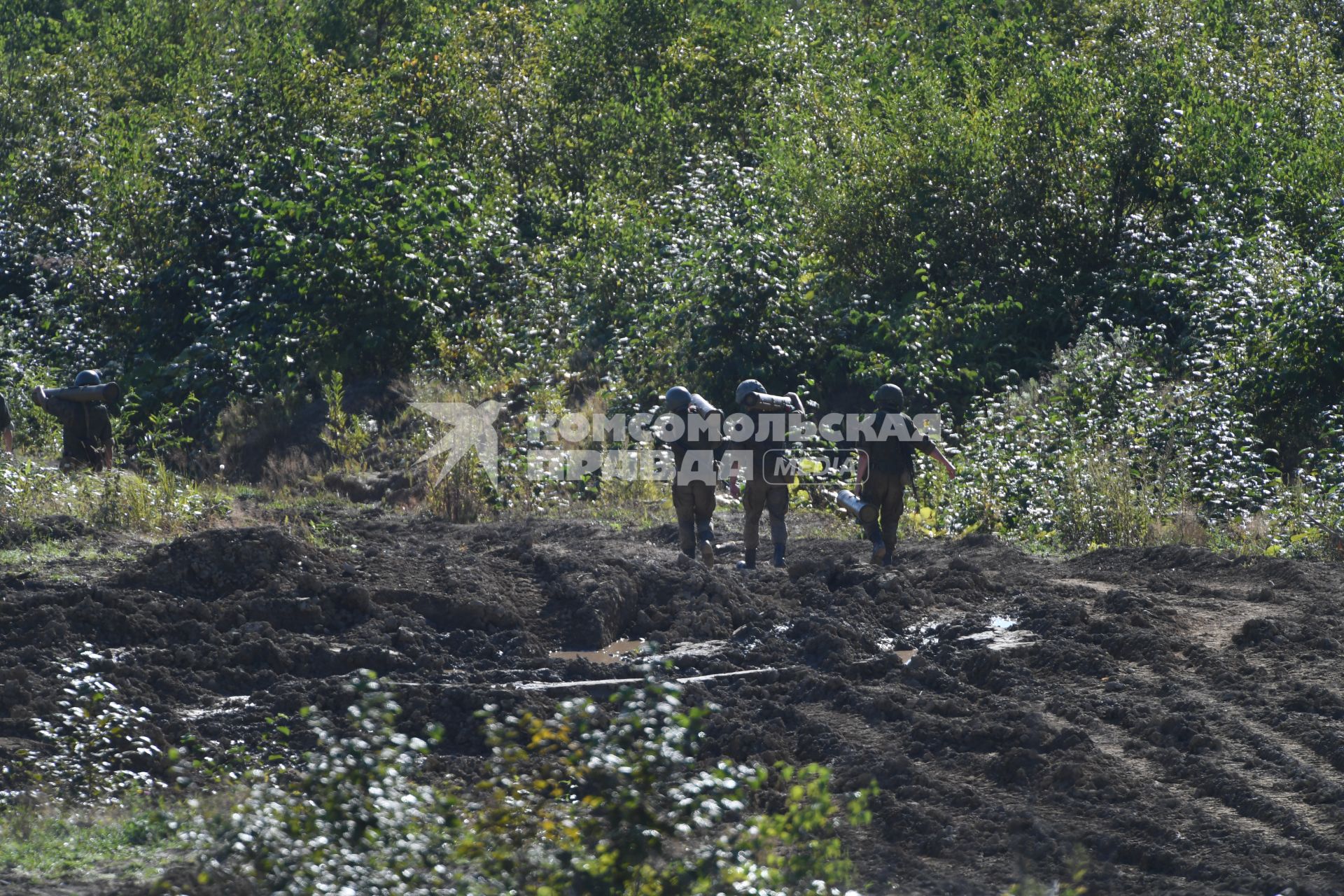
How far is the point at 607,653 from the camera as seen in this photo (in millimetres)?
10508

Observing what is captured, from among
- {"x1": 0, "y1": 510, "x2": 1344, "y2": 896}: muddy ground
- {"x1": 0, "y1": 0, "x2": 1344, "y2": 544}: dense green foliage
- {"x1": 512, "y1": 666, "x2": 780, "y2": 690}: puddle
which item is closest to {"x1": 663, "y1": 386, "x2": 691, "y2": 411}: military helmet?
{"x1": 0, "y1": 510, "x2": 1344, "y2": 896}: muddy ground

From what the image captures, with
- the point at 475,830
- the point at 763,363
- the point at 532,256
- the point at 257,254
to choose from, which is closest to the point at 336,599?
the point at 475,830

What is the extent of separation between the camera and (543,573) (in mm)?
12117

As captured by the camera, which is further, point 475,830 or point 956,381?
point 956,381

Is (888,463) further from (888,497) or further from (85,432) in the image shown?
(85,432)

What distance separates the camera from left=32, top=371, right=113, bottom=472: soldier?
50.2 feet

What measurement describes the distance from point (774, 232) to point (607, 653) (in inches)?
367

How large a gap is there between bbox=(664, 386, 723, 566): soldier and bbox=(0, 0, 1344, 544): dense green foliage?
3337 mm

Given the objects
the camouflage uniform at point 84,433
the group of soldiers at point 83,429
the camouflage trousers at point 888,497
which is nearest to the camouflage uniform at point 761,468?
the camouflage trousers at point 888,497

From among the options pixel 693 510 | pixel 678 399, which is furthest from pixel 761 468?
pixel 678 399

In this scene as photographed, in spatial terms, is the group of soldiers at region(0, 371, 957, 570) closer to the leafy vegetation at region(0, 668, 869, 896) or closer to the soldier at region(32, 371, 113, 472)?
the soldier at region(32, 371, 113, 472)

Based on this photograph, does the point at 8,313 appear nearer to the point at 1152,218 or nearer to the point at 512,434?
the point at 512,434

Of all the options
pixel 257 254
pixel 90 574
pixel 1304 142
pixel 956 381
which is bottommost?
pixel 90 574

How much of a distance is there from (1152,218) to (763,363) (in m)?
5.80
